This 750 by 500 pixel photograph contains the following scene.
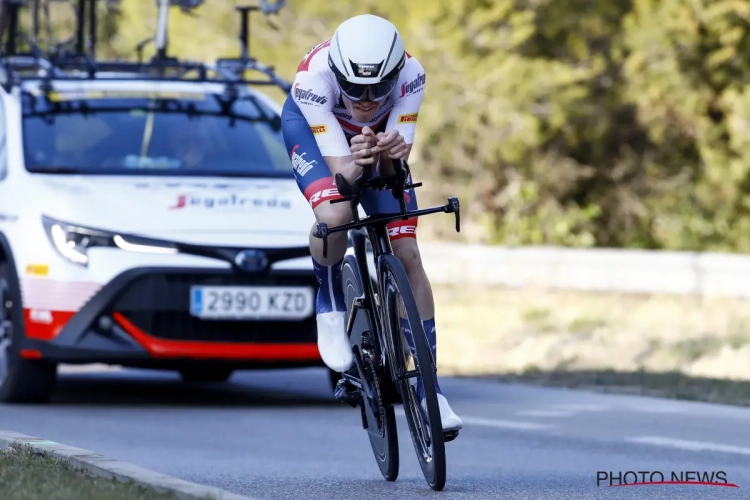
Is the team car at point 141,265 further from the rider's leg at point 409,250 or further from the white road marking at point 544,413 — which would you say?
the rider's leg at point 409,250

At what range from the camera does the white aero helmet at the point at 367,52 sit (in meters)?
5.79

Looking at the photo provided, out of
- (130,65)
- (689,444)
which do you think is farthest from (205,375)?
(689,444)

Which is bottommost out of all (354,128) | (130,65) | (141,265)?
(141,265)

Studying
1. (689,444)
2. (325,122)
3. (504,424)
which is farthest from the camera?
(504,424)

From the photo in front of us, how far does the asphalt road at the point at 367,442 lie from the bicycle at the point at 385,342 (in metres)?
0.20

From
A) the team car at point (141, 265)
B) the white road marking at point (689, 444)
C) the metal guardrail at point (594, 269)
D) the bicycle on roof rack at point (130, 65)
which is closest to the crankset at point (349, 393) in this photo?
the white road marking at point (689, 444)

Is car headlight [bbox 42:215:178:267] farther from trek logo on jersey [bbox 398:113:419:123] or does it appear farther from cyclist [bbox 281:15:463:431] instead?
trek logo on jersey [bbox 398:113:419:123]

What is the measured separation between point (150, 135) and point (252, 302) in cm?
153

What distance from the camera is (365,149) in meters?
5.86

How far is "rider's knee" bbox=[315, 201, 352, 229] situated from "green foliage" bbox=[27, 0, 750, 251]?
710 inches

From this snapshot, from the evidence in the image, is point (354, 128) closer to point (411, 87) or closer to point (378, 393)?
point (411, 87)

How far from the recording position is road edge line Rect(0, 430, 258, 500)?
502 cm

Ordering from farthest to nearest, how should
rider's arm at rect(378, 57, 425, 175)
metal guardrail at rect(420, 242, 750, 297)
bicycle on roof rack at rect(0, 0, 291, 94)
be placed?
metal guardrail at rect(420, 242, 750, 297)
bicycle on roof rack at rect(0, 0, 291, 94)
rider's arm at rect(378, 57, 425, 175)

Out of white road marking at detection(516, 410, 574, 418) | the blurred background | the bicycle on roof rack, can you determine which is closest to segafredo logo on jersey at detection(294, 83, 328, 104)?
white road marking at detection(516, 410, 574, 418)
